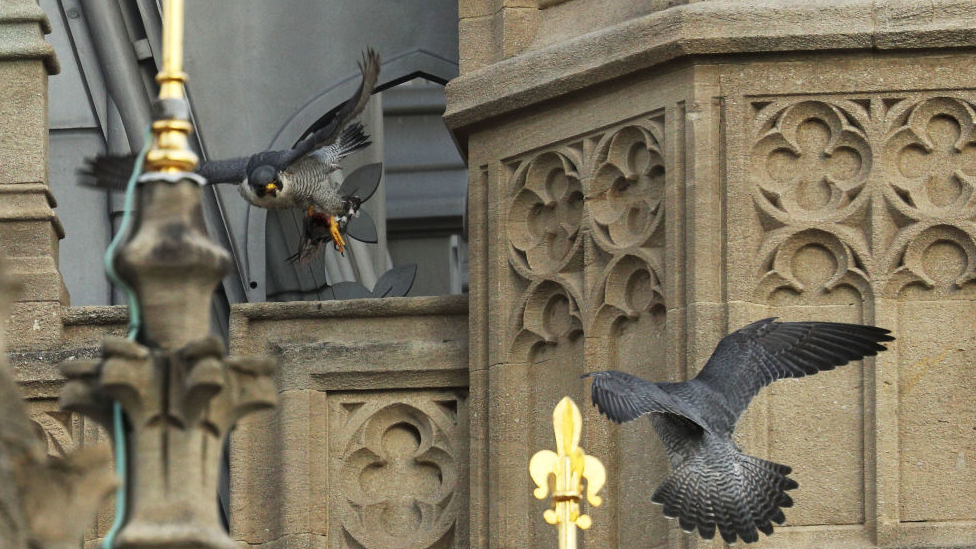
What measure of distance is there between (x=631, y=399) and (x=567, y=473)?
2.57 metres

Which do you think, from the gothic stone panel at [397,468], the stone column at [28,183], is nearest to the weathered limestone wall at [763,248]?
the gothic stone panel at [397,468]

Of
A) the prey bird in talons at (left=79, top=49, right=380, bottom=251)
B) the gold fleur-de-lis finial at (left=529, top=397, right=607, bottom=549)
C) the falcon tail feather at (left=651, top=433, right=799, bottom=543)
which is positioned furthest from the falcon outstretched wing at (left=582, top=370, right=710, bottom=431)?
the prey bird in talons at (left=79, top=49, right=380, bottom=251)

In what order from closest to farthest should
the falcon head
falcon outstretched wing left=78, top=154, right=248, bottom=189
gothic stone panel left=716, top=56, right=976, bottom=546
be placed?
gothic stone panel left=716, top=56, right=976, bottom=546 → the falcon head → falcon outstretched wing left=78, top=154, right=248, bottom=189

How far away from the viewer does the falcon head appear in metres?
16.0

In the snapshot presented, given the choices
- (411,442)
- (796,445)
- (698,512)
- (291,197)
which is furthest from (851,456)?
(291,197)

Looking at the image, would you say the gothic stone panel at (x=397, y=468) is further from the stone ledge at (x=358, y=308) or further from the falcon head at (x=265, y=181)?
the falcon head at (x=265, y=181)

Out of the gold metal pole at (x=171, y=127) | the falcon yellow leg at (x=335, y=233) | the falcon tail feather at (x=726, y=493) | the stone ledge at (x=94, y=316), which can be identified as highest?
the falcon yellow leg at (x=335, y=233)

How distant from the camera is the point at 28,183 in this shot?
15594mm

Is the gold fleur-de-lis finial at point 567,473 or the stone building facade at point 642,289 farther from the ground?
the stone building facade at point 642,289

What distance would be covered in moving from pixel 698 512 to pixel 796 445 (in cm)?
105

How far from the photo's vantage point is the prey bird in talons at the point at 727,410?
1295 centimetres

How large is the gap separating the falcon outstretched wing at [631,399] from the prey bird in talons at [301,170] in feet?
10.5

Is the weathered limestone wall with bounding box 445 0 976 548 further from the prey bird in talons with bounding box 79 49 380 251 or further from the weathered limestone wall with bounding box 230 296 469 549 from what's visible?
the prey bird in talons with bounding box 79 49 380 251

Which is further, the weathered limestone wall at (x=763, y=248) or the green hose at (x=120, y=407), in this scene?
the weathered limestone wall at (x=763, y=248)
